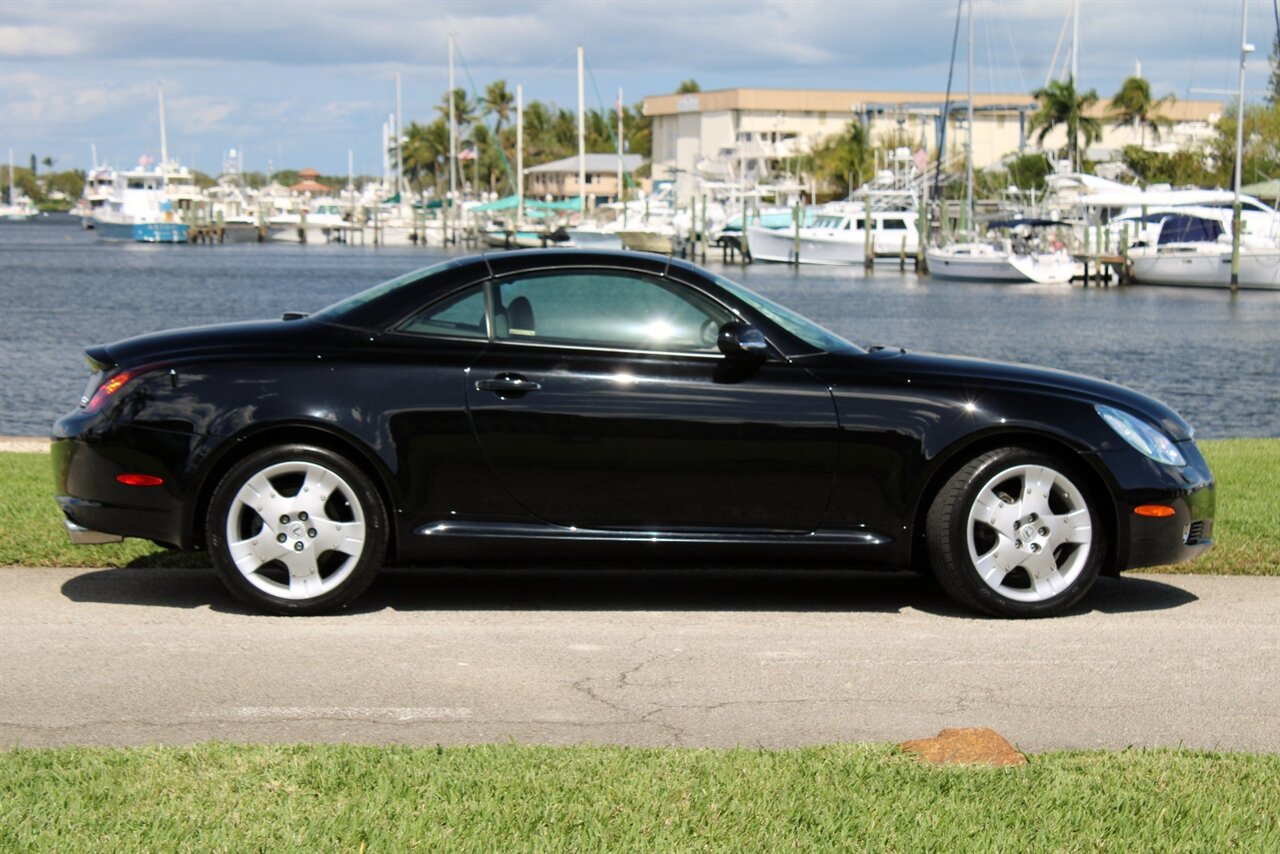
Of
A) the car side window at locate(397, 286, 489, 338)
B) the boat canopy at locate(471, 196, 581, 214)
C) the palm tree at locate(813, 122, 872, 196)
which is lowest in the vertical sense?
the car side window at locate(397, 286, 489, 338)

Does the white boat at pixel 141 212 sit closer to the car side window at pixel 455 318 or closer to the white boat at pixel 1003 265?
the white boat at pixel 1003 265

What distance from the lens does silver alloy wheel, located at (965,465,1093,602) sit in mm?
7035

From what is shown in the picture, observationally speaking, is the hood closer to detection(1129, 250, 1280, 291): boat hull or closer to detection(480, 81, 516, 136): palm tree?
detection(1129, 250, 1280, 291): boat hull

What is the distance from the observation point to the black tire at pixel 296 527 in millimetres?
6848

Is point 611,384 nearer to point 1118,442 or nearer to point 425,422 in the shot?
point 425,422

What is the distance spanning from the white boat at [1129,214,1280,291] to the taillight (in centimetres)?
5581

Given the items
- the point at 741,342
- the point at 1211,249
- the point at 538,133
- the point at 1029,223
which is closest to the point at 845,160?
the point at 1029,223

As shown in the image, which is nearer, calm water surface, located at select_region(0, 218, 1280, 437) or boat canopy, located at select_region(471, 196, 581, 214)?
calm water surface, located at select_region(0, 218, 1280, 437)

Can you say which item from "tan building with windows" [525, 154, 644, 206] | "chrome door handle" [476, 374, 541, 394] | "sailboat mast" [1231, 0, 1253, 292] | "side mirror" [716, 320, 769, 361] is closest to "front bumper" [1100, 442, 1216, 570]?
"side mirror" [716, 320, 769, 361]

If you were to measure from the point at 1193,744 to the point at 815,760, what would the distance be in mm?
1311

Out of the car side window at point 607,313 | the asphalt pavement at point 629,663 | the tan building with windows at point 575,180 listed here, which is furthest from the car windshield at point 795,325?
the tan building with windows at point 575,180

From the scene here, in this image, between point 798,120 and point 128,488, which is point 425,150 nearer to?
point 798,120

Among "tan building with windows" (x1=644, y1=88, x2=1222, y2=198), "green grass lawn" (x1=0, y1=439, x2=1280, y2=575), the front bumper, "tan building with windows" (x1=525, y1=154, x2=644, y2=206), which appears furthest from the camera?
"tan building with windows" (x1=525, y1=154, x2=644, y2=206)

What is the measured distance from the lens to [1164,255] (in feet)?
202
